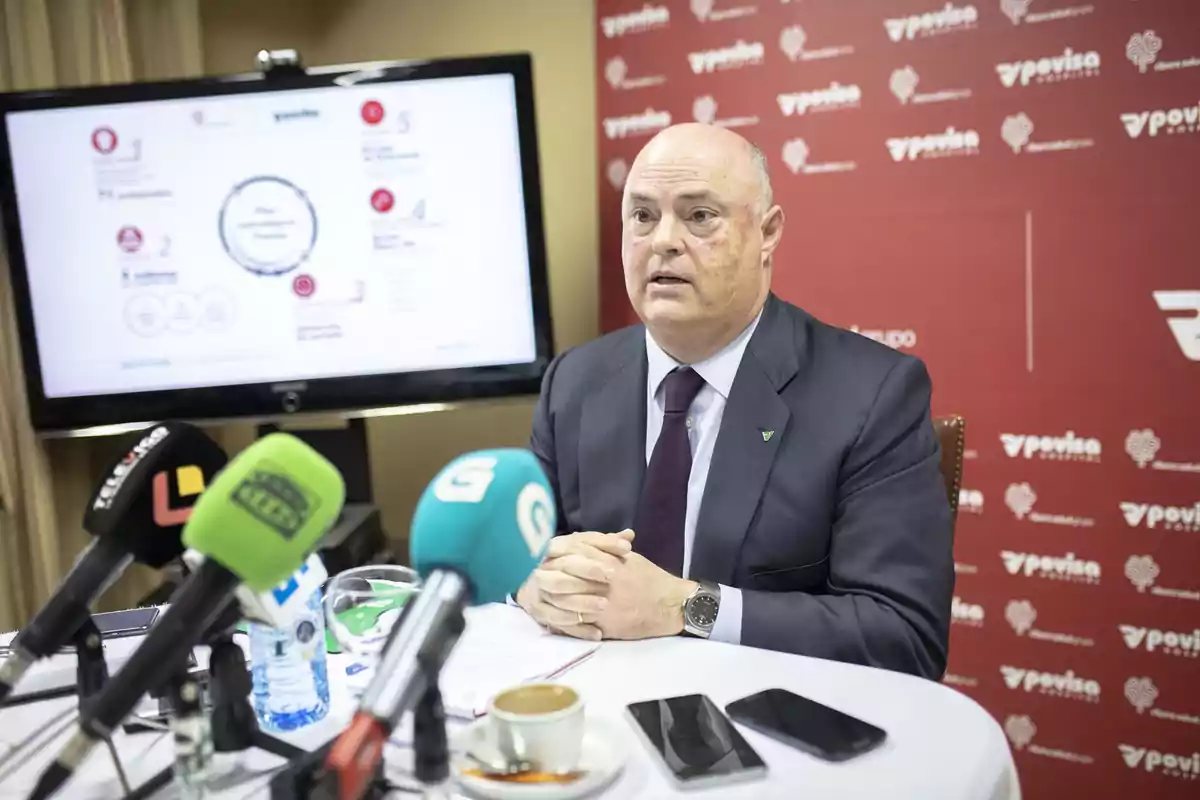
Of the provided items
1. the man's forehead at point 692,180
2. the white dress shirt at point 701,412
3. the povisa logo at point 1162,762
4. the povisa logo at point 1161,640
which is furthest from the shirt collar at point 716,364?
the povisa logo at point 1162,762

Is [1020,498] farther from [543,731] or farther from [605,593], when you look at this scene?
[543,731]

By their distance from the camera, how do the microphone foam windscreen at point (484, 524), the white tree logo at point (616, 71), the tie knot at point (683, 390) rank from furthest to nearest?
the white tree logo at point (616, 71) → the tie knot at point (683, 390) → the microphone foam windscreen at point (484, 524)

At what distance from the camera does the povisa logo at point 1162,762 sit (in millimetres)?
2293

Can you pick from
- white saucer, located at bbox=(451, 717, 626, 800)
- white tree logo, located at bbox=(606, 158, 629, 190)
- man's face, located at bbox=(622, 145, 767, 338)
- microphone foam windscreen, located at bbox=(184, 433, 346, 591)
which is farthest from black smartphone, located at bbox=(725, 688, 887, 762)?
white tree logo, located at bbox=(606, 158, 629, 190)

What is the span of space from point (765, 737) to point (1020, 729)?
183 cm

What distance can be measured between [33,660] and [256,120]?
2033mm

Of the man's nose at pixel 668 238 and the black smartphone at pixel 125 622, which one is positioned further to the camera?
the man's nose at pixel 668 238

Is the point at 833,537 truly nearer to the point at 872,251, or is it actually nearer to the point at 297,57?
the point at 872,251

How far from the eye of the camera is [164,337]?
2650 millimetres

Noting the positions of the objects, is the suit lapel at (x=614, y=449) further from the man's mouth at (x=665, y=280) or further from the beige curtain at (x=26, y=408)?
the beige curtain at (x=26, y=408)

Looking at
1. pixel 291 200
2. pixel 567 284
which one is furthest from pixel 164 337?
pixel 567 284

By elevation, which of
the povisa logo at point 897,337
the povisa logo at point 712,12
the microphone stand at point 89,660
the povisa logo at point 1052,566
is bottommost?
the povisa logo at point 1052,566

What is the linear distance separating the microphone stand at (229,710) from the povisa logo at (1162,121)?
2.23 m

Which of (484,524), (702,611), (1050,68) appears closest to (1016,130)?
(1050,68)
